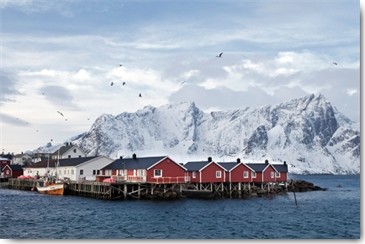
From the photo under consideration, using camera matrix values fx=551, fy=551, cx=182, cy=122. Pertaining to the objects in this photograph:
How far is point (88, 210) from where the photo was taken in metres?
51.3

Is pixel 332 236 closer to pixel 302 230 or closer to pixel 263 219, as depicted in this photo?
pixel 302 230

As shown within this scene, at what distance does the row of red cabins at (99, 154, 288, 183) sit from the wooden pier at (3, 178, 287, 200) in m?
0.89

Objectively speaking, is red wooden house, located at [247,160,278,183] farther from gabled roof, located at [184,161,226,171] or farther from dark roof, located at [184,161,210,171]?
dark roof, located at [184,161,210,171]

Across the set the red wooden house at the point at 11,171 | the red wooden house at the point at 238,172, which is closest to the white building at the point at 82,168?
the red wooden house at the point at 238,172

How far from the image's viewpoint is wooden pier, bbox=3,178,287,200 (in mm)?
64750

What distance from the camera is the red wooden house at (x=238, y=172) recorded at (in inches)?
2916

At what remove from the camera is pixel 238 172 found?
7488 centimetres

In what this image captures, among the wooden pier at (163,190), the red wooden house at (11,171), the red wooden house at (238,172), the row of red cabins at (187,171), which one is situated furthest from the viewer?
the red wooden house at (11,171)

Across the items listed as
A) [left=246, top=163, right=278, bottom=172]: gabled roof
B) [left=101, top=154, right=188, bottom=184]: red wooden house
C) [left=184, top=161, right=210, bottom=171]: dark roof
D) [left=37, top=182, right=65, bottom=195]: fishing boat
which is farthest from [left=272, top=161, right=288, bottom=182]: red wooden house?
[left=37, top=182, right=65, bottom=195]: fishing boat

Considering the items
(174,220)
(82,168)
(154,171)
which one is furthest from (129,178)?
(174,220)

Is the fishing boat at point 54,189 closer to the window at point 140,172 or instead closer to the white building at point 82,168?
the white building at point 82,168

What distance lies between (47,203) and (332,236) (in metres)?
33.4

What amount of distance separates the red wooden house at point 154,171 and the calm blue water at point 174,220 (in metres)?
5.61

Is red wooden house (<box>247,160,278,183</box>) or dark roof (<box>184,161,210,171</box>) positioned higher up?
dark roof (<box>184,161,210,171</box>)
